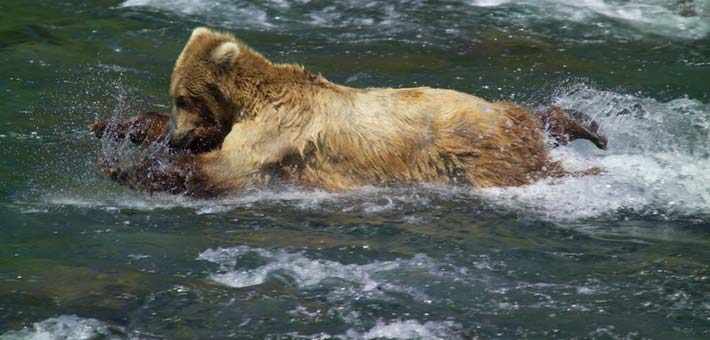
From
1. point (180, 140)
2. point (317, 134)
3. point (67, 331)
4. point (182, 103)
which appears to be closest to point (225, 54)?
point (182, 103)

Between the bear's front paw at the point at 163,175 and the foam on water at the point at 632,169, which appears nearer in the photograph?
the bear's front paw at the point at 163,175

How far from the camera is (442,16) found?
12859mm

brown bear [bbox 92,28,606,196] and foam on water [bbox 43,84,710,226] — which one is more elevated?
brown bear [bbox 92,28,606,196]

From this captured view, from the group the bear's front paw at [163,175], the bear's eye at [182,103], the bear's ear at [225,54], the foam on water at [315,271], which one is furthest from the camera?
the bear's eye at [182,103]

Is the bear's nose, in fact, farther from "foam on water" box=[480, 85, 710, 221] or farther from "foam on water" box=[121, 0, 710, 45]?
"foam on water" box=[121, 0, 710, 45]

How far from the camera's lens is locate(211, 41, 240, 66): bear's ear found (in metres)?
7.36

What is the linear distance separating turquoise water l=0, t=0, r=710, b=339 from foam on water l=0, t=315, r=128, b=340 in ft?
0.04

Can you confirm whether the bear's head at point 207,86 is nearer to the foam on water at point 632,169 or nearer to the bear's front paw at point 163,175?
the bear's front paw at point 163,175

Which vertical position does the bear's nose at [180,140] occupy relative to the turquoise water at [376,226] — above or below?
above

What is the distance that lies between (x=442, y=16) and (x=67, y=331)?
8373mm

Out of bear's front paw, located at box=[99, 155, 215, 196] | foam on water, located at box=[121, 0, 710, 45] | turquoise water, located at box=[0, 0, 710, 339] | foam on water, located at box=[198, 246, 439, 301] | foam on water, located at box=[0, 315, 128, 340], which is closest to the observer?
foam on water, located at box=[0, 315, 128, 340]

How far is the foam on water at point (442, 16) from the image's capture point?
40.2ft

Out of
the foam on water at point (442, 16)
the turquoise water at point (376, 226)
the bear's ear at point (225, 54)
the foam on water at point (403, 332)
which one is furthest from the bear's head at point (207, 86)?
the foam on water at point (442, 16)

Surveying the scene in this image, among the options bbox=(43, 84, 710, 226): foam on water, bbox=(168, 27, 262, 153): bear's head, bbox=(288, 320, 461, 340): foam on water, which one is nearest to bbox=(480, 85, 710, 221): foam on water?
bbox=(43, 84, 710, 226): foam on water
